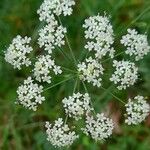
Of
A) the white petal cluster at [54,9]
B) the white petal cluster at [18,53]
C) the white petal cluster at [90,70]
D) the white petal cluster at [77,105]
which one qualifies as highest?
the white petal cluster at [54,9]

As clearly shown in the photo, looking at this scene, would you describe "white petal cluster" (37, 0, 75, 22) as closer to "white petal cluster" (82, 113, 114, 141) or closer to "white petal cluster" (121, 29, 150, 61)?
"white petal cluster" (121, 29, 150, 61)

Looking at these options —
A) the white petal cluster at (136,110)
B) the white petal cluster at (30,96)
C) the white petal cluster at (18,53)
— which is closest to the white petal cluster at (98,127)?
the white petal cluster at (136,110)

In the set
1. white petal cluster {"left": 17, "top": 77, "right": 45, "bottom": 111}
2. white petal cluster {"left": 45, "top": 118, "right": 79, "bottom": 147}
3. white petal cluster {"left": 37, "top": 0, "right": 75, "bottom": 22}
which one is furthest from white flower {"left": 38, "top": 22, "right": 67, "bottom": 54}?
white petal cluster {"left": 45, "top": 118, "right": 79, "bottom": 147}

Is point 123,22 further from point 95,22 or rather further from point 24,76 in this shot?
point 95,22

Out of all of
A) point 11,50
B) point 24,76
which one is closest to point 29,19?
point 24,76

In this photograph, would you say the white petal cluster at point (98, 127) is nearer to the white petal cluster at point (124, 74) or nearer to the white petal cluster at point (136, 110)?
the white petal cluster at point (136, 110)

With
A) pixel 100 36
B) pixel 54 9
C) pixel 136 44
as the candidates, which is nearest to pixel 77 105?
pixel 100 36
